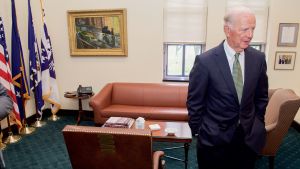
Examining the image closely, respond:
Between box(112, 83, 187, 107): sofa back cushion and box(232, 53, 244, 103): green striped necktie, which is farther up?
box(232, 53, 244, 103): green striped necktie

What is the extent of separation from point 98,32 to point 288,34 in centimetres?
355

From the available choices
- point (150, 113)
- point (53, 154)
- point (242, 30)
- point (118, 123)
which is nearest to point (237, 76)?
point (242, 30)

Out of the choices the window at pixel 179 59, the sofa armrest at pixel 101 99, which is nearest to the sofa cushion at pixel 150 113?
the sofa armrest at pixel 101 99

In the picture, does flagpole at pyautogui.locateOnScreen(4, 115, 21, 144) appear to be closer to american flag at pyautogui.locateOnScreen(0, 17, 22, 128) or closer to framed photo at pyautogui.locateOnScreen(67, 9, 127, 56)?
american flag at pyautogui.locateOnScreen(0, 17, 22, 128)

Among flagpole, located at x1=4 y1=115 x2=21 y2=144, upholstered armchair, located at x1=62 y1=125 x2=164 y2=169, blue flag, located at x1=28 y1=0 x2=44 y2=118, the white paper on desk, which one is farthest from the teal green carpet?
upholstered armchair, located at x1=62 y1=125 x2=164 y2=169

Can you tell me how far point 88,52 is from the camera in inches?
187

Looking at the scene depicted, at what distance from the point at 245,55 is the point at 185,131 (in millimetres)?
1526

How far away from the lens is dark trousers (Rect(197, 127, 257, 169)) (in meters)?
1.74

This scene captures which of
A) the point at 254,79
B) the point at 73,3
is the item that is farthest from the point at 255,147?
the point at 73,3

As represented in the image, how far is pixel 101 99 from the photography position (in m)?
4.11

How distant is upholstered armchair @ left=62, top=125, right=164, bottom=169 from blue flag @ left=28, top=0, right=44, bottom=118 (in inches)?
121

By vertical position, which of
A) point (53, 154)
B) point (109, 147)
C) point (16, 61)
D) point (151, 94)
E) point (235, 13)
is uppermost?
point (235, 13)

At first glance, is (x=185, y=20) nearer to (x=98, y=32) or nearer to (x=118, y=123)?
(x=98, y=32)

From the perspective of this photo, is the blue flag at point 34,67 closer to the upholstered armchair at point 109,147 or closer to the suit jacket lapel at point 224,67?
the upholstered armchair at point 109,147
